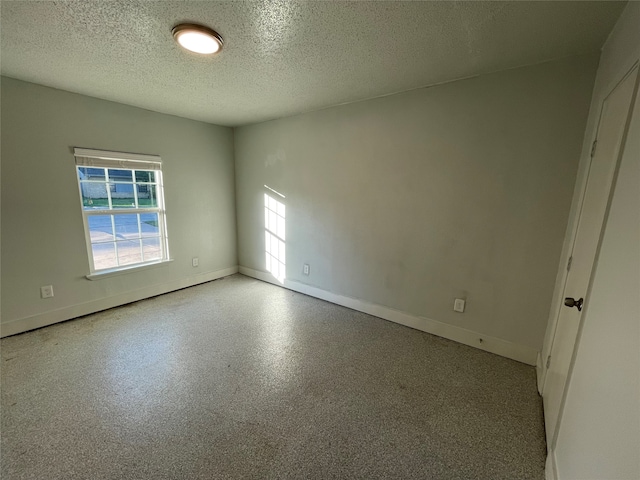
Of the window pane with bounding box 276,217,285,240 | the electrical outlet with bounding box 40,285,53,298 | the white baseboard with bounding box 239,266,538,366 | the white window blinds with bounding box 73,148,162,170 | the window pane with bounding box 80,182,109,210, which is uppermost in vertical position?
the white window blinds with bounding box 73,148,162,170

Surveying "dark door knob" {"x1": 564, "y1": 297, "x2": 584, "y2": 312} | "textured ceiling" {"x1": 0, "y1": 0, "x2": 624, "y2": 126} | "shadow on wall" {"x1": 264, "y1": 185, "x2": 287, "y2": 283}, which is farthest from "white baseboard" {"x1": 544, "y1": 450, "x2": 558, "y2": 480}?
"shadow on wall" {"x1": 264, "y1": 185, "x2": 287, "y2": 283}

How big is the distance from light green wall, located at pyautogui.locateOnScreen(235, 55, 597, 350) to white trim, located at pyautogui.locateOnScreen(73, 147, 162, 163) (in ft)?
5.31

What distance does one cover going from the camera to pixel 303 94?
270cm

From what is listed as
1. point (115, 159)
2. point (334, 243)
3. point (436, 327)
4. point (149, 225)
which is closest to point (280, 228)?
point (334, 243)

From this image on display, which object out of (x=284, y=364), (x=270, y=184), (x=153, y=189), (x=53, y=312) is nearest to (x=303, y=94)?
(x=270, y=184)

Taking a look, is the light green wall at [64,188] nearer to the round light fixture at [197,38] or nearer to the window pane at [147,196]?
the window pane at [147,196]

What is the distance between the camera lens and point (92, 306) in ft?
9.93

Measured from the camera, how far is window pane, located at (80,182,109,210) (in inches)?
114

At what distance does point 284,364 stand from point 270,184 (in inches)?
97.4

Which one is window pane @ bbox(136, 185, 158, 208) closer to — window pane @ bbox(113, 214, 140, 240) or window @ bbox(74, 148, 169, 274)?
window @ bbox(74, 148, 169, 274)

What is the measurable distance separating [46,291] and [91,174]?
128cm

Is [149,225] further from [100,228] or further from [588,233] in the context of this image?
[588,233]

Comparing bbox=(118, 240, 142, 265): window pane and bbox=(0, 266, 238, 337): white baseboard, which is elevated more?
bbox=(118, 240, 142, 265): window pane

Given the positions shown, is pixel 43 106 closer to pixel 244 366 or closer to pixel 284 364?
pixel 244 366
